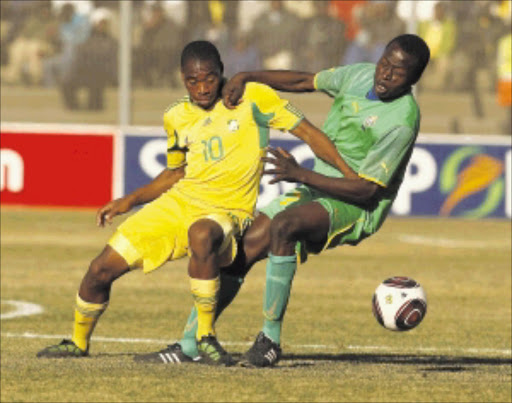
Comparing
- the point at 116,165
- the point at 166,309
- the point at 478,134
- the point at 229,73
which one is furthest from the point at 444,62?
the point at 166,309

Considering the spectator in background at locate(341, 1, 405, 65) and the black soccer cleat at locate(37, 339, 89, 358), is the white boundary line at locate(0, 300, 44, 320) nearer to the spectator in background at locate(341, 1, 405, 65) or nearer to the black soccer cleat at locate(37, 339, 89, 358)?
the black soccer cleat at locate(37, 339, 89, 358)

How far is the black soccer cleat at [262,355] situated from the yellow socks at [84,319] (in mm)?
985

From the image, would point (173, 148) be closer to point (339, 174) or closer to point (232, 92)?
point (232, 92)

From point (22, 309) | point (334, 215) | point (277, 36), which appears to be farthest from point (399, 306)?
point (277, 36)

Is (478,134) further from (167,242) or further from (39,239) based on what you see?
(167,242)

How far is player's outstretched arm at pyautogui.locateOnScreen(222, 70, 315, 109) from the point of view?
1050cm

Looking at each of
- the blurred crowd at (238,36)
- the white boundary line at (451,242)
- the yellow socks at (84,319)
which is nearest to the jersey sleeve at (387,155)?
the yellow socks at (84,319)

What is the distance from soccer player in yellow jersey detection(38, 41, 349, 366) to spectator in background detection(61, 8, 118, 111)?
11.2m

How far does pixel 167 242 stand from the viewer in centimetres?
1047

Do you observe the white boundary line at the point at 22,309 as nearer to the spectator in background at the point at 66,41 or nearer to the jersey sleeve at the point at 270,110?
the jersey sleeve at the point at 270,110

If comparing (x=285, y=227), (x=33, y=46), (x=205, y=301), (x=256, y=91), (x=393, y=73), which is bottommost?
(x=205, y=301)

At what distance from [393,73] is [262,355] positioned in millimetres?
1842

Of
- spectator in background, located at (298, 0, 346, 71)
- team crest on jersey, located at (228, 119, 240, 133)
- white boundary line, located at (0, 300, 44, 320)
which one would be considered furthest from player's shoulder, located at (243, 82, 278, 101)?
spectator in background, located at (298, 0, 346, 71)

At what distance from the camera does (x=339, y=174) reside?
10.6 m
